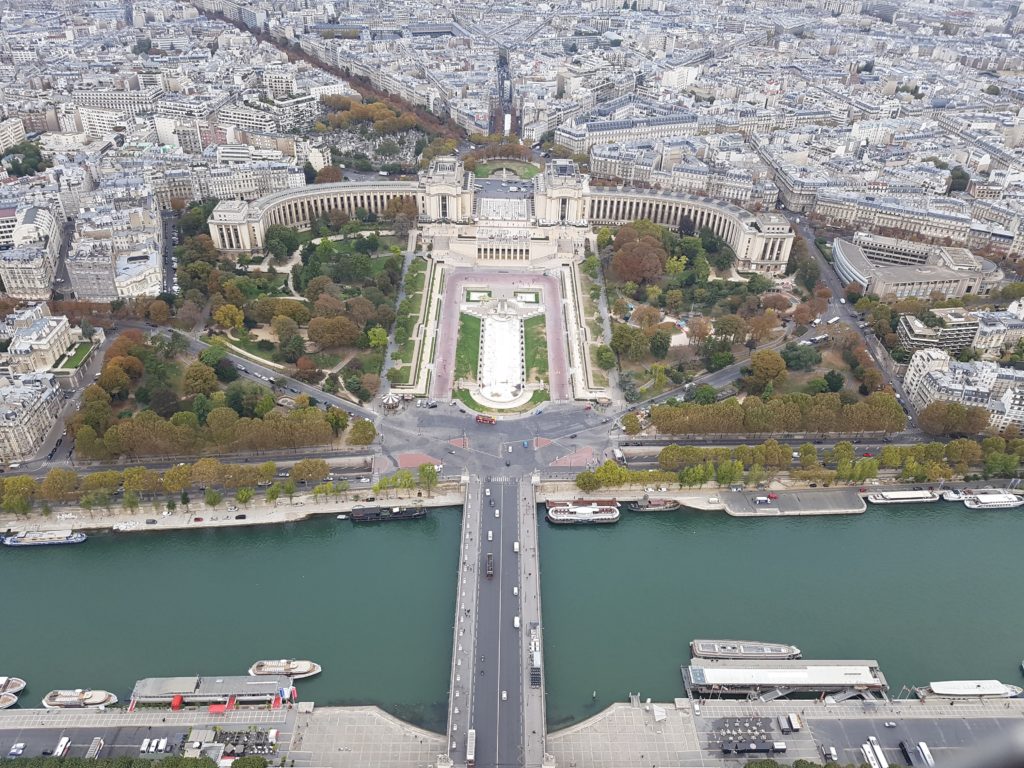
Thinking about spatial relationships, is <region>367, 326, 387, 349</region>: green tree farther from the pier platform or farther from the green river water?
the pier platform

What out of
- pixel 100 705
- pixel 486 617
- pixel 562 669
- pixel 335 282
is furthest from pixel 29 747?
pixel 335 282

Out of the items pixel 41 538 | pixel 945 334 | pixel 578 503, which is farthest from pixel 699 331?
pixel 41 538

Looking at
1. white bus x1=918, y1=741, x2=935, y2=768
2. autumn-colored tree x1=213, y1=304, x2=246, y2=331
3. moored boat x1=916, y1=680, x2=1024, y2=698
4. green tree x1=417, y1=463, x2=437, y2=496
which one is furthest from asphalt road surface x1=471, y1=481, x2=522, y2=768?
autumn-colored tree x1=213, y1=304, x2=246, y2=331

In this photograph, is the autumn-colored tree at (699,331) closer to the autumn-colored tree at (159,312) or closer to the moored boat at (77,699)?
the autumn-colored tree at (159,312)

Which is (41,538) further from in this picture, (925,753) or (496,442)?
(925,753)

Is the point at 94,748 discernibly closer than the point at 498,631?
Yes
